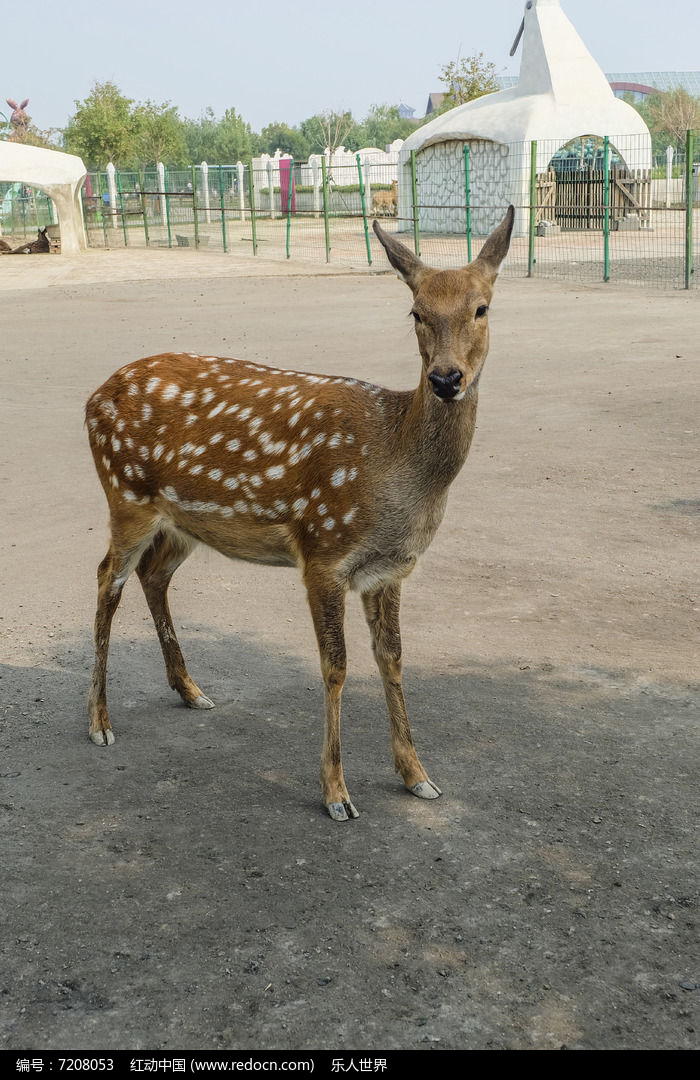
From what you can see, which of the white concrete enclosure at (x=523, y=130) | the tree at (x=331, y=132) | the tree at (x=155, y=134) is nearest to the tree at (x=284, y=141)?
the tree at (x=331, y=132)

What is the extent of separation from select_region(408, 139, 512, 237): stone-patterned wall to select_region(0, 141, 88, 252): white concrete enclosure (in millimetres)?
11633

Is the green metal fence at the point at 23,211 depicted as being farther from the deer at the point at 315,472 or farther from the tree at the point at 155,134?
the deer at the point at 315,472

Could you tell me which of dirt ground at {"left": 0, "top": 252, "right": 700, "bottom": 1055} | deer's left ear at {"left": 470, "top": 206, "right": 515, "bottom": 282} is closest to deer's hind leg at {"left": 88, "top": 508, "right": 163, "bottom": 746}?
dirt ground at {"left": 0, "top": 252, "right": 700, "bottom": 1055}

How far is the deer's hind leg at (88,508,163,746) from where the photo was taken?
4.84 meters

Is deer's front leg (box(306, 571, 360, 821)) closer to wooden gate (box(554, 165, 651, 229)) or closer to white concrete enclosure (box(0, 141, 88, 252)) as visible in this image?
wooden gate (box(554, 165, 651, 229))

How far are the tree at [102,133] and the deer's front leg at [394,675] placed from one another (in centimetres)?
5237

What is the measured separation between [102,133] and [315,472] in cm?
5272

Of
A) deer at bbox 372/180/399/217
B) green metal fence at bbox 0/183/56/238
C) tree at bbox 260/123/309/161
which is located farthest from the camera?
tree at bbox 260/123/309/161

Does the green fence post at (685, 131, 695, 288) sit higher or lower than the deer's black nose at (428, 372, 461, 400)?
higher

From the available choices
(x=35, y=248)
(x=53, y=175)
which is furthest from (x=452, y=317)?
(x=35, y=248)

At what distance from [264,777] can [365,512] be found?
1203 millimetres

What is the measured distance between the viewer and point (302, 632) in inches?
238
